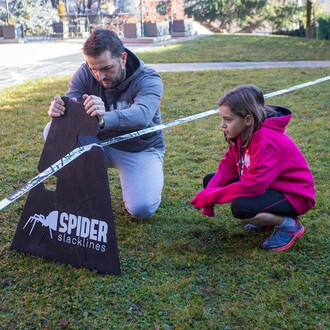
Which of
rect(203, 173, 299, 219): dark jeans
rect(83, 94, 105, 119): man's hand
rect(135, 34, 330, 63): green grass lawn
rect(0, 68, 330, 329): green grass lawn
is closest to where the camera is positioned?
rect(0, 68, 330, 329): green grass lawn

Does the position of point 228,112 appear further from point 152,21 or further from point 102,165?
point 152,21

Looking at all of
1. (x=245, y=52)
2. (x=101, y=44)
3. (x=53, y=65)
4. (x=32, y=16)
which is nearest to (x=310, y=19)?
(x=245, y=52)

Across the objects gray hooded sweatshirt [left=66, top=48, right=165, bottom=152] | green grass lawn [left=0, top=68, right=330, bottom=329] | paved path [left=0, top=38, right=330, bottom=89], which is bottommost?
green grass lawn [left=0, top=68, right=330, bottom=329]

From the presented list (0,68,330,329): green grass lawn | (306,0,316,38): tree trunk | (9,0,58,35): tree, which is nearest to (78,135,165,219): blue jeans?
(0,68,330,329): green grass lawn

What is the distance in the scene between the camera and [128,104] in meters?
3.39

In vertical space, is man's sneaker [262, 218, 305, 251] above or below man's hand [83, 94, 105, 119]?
below

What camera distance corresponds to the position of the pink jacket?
2.73m

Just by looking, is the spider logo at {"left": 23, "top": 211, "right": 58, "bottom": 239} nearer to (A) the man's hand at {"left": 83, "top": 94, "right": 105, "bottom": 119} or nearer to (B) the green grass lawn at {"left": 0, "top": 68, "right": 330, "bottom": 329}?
(B) the green grass lawn at {"left": 0, "top": 68, "right": 330, "bottom": 329}

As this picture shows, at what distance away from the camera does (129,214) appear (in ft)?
11.8

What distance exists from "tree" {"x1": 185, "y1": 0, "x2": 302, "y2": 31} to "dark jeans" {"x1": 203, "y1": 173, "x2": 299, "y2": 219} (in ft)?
98.7

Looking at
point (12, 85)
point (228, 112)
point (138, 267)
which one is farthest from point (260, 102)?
point (12, 85)

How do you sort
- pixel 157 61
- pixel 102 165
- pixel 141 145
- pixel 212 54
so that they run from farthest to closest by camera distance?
pixel 212 54
pixel 157 61
pixel 141 145
pixel 102 165

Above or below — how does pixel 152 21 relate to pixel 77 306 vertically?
above

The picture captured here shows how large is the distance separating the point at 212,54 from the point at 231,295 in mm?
11949
